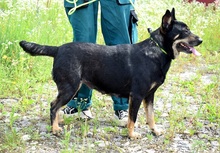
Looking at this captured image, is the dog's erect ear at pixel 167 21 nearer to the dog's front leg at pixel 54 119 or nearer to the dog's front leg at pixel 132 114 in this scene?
the dog's front leg at pixel 132 114

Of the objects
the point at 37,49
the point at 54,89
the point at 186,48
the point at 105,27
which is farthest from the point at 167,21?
the point at 54,89

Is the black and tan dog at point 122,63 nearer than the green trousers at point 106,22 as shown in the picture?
Yes

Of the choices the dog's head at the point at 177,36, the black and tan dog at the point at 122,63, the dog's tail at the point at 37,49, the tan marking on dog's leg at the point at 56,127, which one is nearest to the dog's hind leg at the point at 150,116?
the black and tan dog at the point at 122,63

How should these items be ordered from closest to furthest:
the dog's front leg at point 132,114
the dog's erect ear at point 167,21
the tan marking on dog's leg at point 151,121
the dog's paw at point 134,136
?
the dog's erect ear at point 167,21 < the dog's front leg at point 132,114 < the dog's paw at point 134,136 < the tan marking on dog's leg at point 151,121

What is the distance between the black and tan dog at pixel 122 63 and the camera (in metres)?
4.00

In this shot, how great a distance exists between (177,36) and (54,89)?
225cm

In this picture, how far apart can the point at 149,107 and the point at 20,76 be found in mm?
2055

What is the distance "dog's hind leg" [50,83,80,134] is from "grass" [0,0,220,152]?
0.17m

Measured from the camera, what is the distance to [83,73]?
409 cm

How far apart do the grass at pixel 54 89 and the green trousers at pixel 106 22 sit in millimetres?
610

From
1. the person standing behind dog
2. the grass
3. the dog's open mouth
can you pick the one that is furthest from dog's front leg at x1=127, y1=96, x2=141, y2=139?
the dog's open mouth

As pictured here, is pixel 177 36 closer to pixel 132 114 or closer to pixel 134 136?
pixel 132 114

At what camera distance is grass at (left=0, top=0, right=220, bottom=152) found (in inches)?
164

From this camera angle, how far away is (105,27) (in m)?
4.36
